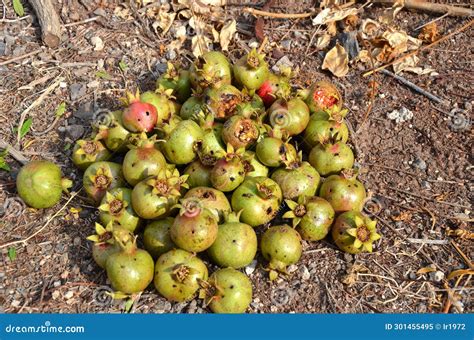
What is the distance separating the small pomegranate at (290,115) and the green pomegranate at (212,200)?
3.00 feet

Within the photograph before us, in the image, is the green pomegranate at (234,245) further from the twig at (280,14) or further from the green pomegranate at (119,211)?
the twig at (280,14)

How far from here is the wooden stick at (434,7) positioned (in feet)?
21.7

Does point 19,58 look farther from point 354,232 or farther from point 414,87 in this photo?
point 414,87

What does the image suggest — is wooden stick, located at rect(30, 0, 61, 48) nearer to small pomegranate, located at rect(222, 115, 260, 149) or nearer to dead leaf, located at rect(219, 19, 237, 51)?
dead leaf, located at rect(219, 19, 237, 51)

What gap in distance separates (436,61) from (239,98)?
280 cm

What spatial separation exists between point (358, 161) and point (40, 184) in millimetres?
3140

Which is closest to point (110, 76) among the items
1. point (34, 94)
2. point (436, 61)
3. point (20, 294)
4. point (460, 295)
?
point (34, 94)

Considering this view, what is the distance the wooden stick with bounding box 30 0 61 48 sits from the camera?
6.22 meters

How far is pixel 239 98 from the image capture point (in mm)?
5074

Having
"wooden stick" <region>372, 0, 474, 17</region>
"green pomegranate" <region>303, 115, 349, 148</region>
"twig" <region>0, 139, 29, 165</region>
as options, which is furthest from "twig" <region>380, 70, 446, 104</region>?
"twig" <region>0, 139, 29, 165</region>

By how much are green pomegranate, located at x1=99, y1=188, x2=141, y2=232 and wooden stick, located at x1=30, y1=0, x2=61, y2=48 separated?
2.70m

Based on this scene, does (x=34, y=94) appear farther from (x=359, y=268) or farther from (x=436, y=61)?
(x=436, y=61)

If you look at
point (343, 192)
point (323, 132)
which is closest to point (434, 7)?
point (323, 132)

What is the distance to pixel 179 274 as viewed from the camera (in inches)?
161
